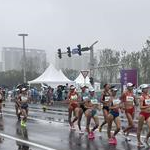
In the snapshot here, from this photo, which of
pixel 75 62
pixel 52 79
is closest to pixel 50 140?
pixel 52 79

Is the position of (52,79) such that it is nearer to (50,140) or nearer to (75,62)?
(50,140)

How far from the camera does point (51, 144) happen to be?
13.4 meters

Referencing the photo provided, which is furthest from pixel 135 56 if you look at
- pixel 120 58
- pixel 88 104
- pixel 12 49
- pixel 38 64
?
pixel 12 49

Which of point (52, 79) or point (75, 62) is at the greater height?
point (75, 62)

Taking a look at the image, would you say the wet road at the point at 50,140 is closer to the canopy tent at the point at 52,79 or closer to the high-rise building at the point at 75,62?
the canopy tent at the point at 52,79

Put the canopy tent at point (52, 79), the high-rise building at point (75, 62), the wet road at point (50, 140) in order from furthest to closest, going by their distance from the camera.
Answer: the high-rise building at point (75, 62) < the canopy tent at point (52, 79) < the wet road at point (50, 140)

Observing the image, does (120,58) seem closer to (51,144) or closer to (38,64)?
(38,64)

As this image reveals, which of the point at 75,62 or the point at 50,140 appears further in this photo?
the point at 75,62

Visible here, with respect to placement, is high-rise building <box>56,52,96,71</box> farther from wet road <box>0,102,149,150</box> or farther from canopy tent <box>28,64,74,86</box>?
wet road <box>0,102,149,150</box>

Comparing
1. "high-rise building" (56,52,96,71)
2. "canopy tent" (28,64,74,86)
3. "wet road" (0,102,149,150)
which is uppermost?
"high-rise building" (56,52,96,71)

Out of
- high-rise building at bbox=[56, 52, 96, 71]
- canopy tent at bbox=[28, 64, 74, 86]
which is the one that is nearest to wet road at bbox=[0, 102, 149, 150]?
canopy tent at bbox=[28, 64, 74, 86]

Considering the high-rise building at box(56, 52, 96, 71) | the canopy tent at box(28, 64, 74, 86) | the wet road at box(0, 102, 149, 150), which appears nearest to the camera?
the wet road at box(0, 102, 149, 150)

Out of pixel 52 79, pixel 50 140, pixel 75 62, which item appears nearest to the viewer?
pixel 50 140

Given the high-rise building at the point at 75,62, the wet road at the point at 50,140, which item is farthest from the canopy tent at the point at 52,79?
the high-rise building at the point at 75,62
